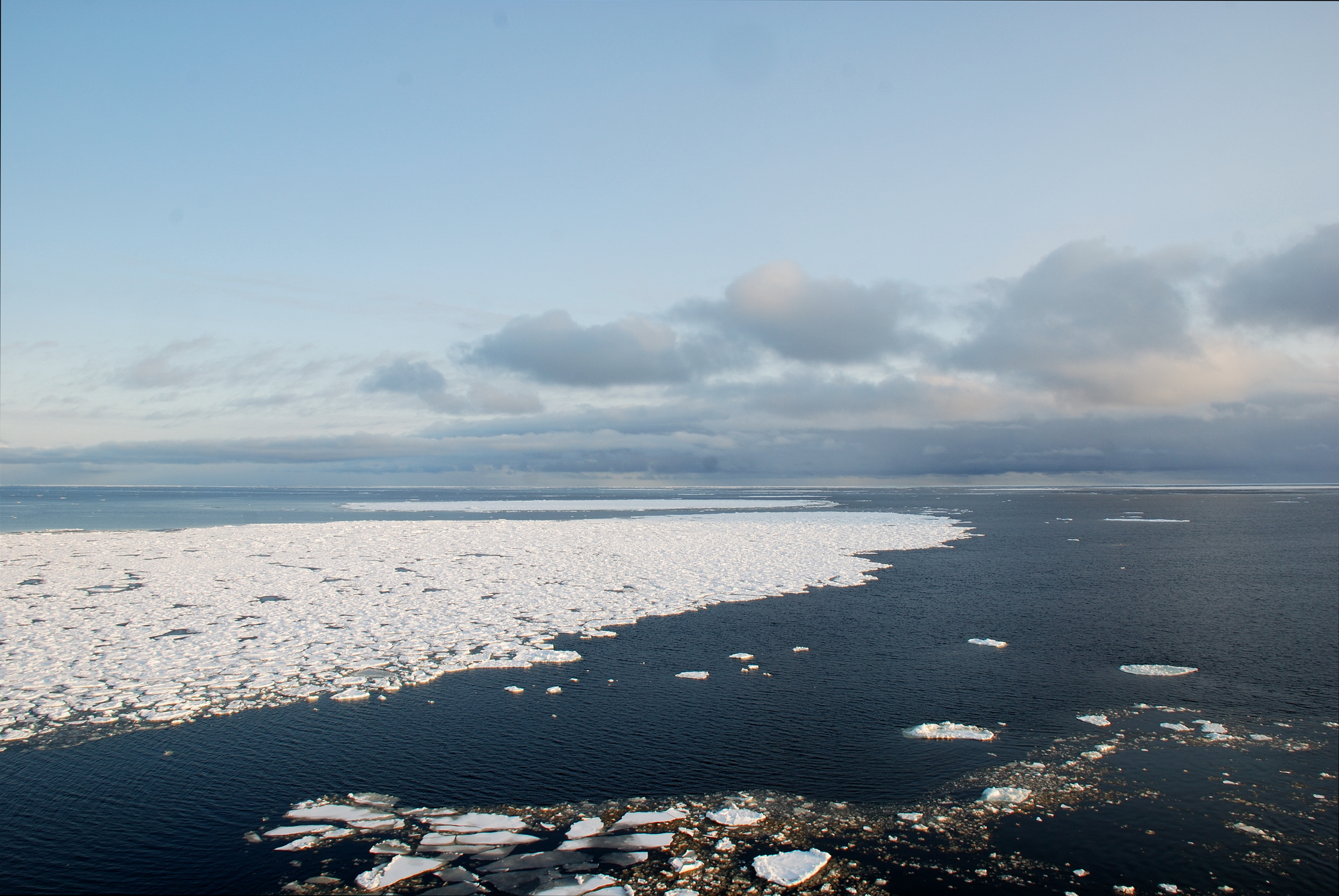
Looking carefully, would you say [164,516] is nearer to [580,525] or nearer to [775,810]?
[580,525]

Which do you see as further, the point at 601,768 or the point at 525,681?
the point at 525,681

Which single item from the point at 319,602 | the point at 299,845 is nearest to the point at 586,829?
the point at 299,845

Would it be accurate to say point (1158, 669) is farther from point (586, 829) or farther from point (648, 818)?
point (586, 829)

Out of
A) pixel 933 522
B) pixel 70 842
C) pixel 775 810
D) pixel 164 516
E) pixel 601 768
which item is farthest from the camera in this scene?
pixel 164 516

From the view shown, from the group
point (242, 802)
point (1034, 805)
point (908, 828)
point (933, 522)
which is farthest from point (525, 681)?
point (933, 522)

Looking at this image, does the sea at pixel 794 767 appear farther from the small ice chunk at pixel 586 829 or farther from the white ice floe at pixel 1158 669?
the white ice floe at pixel 1158 669

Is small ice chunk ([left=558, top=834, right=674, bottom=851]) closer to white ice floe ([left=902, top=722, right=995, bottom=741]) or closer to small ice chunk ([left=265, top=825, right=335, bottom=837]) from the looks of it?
small ice chunk ([left=265, top=825, right=335, bottom=837])
